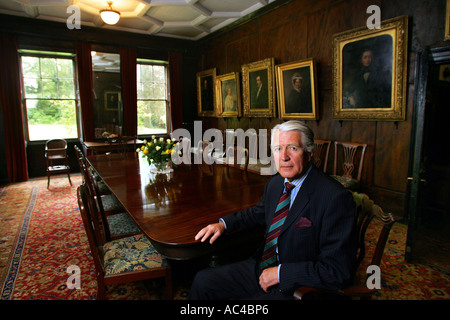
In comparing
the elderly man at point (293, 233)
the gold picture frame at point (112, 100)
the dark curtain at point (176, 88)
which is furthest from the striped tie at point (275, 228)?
the gold picture frame at point (112, 100)

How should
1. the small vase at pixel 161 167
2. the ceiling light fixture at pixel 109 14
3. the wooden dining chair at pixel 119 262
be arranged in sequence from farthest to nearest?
the ceiling light fixture at pixel 109 14, the small vase at pixel 161 167, the wooden dining chair at pixel 119 262

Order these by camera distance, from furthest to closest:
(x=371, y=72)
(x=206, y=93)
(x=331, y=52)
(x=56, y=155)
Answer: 1. (x=206, y=93)
2. (x=56, y=155)
3. (x=331, y=52)
4. (x=371, y=72)

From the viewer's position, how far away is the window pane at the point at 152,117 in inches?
315

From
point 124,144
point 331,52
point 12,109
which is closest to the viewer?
point 331,52

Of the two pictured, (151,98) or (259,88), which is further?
(151,98)

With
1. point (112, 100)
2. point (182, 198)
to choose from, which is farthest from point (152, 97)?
point (182, 198)

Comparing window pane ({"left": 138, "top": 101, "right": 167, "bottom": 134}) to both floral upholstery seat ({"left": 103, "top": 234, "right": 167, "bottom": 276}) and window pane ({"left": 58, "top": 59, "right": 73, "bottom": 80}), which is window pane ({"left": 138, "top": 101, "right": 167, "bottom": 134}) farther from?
floral upholstery seat ({"left": 103, "top": 234, "right": 167, "bottom": 276})

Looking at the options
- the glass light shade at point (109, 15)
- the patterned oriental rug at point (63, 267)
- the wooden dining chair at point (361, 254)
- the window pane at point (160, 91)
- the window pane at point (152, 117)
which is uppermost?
the glass light shade at point (109, 15)

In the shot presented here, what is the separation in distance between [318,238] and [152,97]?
749cm

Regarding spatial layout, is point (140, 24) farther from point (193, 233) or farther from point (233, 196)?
point (193, 233)

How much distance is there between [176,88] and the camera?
8.13 meters

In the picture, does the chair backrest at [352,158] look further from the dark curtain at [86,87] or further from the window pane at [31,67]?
the window pane at [31,67]

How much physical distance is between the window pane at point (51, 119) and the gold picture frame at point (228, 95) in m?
3.68

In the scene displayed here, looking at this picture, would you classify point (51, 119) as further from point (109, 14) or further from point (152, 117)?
point (109, 14)
